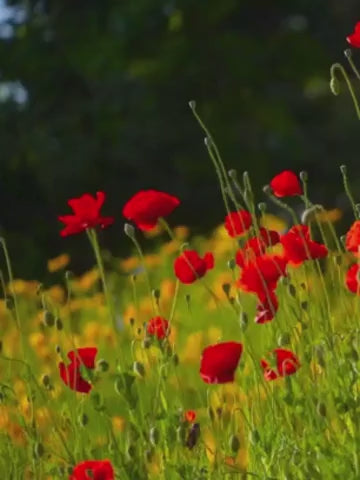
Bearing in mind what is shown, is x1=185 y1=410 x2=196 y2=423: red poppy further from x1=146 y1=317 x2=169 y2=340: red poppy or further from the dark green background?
the dark green background

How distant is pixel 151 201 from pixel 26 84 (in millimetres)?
7318

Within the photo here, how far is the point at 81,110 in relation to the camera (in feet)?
32.3

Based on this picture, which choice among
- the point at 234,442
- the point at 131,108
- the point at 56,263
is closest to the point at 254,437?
the point at 234,442

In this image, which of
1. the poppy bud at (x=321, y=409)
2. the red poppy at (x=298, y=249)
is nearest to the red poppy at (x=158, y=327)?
the red poppy at (x=298, y=249)

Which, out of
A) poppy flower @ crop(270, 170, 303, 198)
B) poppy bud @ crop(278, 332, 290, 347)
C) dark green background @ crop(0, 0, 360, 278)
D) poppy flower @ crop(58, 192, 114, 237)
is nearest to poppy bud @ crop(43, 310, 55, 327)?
poppy flower @ crop(58, 192, 114, 237)

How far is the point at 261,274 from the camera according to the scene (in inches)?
106

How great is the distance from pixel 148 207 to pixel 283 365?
0.51 meters

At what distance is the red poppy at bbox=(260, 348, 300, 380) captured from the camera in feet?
8.61

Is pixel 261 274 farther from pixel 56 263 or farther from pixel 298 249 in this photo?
pixel 56 263

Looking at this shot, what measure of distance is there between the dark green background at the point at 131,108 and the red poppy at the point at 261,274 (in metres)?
6.22

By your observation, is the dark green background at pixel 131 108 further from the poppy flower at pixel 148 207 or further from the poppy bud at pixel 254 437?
the poppy bud at pixel 254 437

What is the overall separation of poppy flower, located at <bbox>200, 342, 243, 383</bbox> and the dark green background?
6.39 metres

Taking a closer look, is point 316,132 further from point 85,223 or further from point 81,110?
point 85,223

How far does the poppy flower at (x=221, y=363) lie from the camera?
2518mm
